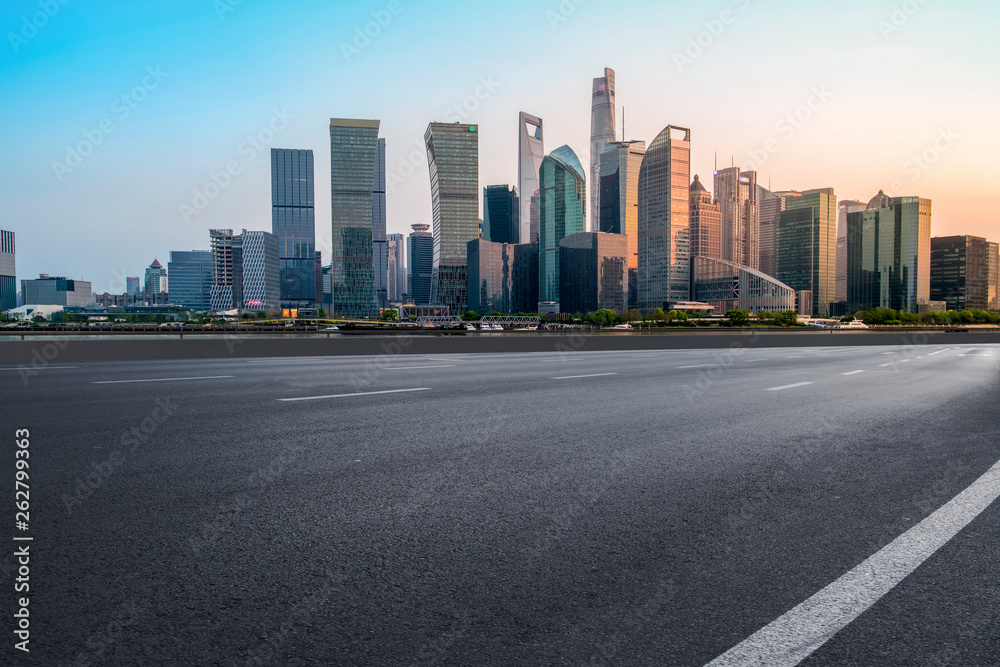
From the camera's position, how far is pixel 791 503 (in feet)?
14.8

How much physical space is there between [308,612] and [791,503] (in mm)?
3350

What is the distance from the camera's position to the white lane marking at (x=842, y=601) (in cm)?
244

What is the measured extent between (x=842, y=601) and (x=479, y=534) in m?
1.84

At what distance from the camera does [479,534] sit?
12.2 feet

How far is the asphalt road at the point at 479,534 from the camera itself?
8.33 ft

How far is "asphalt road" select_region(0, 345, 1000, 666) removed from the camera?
2.54 meters

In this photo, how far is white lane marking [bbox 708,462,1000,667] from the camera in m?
2.44

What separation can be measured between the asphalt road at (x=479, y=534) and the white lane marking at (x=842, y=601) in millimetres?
42

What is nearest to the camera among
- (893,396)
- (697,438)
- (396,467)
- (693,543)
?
(693,543)

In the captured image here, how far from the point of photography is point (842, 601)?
288 cm

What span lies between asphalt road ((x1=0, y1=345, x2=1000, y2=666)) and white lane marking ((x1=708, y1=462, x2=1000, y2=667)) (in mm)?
42

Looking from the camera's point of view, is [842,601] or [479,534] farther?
[479,534]

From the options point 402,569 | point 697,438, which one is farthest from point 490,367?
point 402,569

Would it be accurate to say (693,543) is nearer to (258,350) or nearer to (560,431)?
(560,431)
